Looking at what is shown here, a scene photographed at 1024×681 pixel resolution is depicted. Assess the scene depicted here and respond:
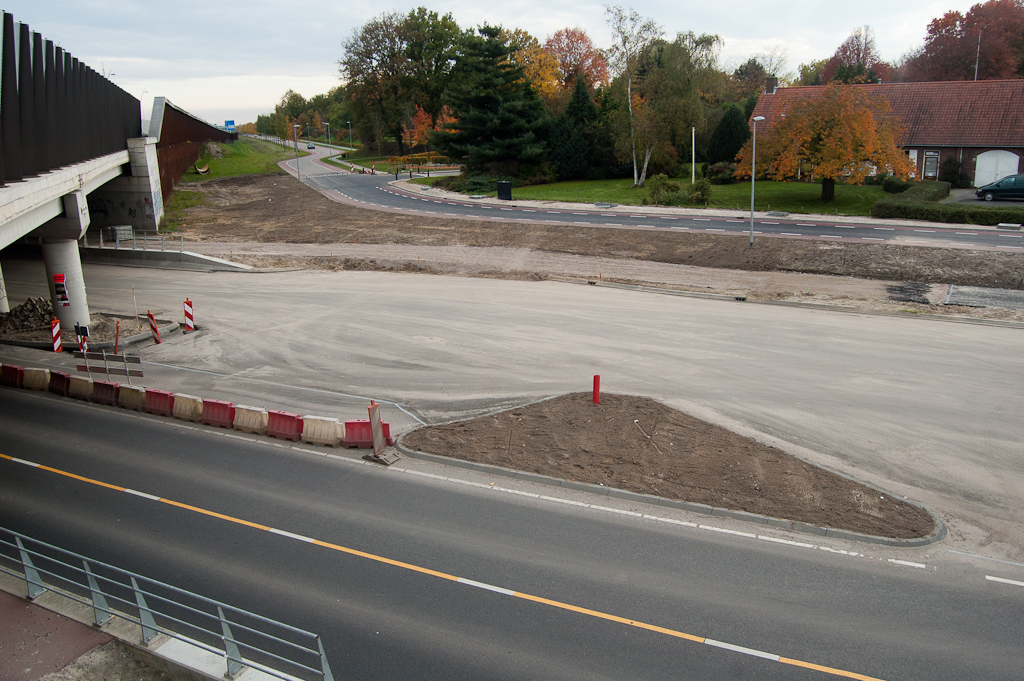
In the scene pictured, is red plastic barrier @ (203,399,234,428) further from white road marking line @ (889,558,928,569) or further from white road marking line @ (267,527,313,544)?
white road marking line @ (889,558,928,569)

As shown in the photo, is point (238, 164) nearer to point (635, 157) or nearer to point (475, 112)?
point (475, 112)

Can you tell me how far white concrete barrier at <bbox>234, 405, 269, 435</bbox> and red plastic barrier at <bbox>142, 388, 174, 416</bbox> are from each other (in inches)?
89.5

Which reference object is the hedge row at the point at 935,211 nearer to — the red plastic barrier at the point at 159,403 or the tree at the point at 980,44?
the tree at the point at 980,44

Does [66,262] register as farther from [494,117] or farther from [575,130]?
[575,130]

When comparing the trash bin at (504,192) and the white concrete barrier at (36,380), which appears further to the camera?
the trash bin at (504,192)

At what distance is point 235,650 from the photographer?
824 cm

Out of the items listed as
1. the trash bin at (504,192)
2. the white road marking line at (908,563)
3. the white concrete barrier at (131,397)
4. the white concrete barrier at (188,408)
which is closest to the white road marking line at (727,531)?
the white road marking line at (908,563)

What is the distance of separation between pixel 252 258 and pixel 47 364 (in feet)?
61.3

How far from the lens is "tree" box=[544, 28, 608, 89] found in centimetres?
8481

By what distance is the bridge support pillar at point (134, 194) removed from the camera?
36.8 meters

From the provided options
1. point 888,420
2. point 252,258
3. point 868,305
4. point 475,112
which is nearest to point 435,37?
point 475,112

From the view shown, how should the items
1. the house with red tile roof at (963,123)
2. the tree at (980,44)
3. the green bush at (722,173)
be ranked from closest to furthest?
the house with red tile roof at (963,123)
the green bush at (722,173)
the tree at (980,44)

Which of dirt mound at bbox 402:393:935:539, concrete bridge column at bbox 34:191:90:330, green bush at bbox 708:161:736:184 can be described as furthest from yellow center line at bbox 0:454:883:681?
green bush at bbox 708:161:736:184

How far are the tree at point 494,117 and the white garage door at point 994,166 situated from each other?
3579 cm
